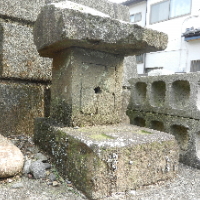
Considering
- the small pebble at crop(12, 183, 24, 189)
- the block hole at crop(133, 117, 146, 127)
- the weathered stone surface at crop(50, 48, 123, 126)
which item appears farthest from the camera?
the block hole at crop(133, 117, 146, 127)

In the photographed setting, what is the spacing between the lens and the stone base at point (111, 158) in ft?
5.15

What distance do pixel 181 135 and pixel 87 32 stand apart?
5.27 feet

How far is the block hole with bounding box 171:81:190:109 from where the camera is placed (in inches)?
99.8

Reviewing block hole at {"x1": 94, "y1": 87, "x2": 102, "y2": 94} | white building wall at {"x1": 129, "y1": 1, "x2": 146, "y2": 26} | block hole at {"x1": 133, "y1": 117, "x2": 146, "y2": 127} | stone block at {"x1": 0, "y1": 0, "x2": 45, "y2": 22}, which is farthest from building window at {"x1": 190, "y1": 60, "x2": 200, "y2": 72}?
block hole at {"x1": 94, "y1": 87, "x2": 102, "y2": 94}

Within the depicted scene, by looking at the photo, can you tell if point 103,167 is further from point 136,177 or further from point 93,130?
point 93,130

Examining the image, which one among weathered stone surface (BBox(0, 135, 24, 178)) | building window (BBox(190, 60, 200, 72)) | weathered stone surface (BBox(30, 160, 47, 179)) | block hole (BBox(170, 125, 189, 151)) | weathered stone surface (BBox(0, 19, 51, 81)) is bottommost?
weathered stone surface (BBox(30, 160, 47, 179))

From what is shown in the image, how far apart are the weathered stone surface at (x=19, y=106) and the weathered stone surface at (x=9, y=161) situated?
95 cm

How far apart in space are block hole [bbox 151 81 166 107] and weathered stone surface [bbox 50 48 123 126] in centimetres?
57

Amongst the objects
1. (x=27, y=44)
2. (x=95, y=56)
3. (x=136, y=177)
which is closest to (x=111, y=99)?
(x=95, y=56)

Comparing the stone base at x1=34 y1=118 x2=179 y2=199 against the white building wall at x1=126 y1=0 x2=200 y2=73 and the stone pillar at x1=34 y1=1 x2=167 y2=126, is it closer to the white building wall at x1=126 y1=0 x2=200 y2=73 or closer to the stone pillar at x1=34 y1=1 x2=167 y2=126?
the stone pillar at x1=34 y1=1 x2=167 y2=126

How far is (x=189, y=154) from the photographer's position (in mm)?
2316

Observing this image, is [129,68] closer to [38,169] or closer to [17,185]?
[38,169]

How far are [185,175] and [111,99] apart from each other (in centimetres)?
105

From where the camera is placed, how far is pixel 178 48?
10.1m
